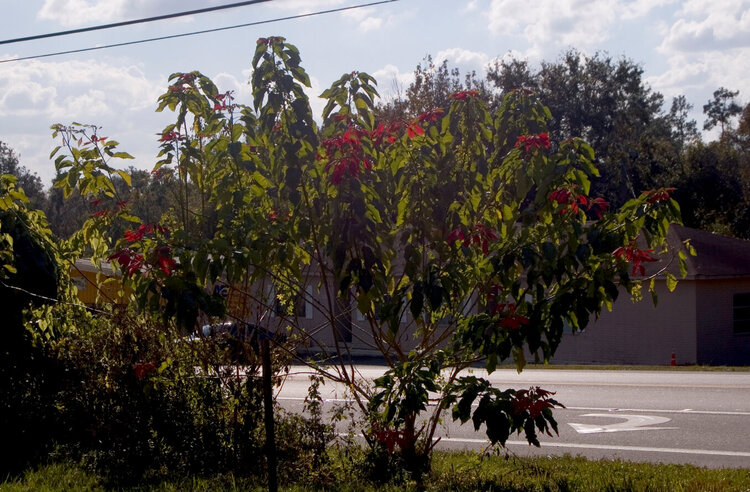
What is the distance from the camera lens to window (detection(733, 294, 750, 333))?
25.6m

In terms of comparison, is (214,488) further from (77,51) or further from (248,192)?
(77,51)

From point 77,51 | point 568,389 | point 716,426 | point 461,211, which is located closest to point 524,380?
point 568,389

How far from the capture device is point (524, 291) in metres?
5.93

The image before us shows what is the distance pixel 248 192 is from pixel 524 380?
494 inches

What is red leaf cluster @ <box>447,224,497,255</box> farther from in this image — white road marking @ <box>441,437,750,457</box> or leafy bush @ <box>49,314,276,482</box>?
white road marking @ <box>441,437,750,457</box>

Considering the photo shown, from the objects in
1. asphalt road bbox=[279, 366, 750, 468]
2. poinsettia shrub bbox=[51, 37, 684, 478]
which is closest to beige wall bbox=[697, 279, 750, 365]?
asphalt road bbox=[279, 366, 750, 468]

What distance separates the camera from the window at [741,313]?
2559cm

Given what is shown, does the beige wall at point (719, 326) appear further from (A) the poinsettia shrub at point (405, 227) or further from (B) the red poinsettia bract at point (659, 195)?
(B) the red poinsettia bract at point (659, 195)

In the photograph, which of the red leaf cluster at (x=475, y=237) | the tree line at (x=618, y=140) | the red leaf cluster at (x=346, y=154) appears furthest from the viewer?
the tree line at (x=618, y=140)

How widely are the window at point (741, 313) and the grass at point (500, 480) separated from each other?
742 inches

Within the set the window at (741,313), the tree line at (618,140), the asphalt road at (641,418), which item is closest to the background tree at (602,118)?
the tree line at (618,140)

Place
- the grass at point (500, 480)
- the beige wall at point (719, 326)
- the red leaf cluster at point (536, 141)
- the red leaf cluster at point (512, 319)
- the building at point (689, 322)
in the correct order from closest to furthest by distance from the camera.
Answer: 1. the red leaf cluster at point (512, 319)
2. the red leaf cluster at point (536, 141)
3. the grass at point (500, 480)
4. the building at point (689, 322)
5. the beige wall at point (719, 326)

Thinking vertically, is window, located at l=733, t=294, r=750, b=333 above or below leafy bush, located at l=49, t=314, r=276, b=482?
above

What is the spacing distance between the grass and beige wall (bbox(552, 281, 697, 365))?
16.9m
